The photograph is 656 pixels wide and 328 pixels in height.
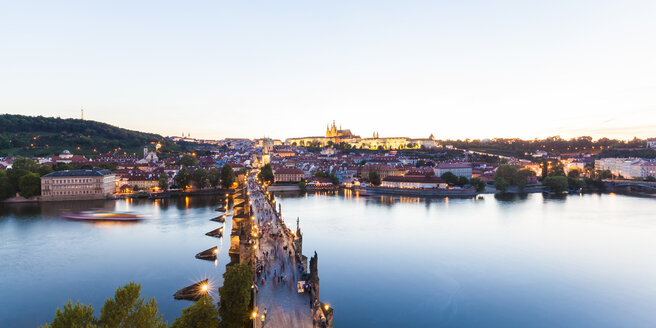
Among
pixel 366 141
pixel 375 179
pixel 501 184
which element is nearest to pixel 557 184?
pixel 501 184

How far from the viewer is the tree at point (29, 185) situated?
2402 cm

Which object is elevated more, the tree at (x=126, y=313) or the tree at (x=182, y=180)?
the tree at (x=182, y=180)

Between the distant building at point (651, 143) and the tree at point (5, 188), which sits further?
the distant building at point (651, 143)

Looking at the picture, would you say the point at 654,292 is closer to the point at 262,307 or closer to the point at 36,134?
the point at 262,307

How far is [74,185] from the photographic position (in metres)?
25.9

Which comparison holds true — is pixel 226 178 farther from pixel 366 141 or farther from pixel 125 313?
pixel 366 141

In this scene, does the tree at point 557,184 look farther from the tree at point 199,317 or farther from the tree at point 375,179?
the tree at point 199,317

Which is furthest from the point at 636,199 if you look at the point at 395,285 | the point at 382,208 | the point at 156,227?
the point at 156,227

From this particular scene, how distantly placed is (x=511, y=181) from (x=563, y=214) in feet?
40.9

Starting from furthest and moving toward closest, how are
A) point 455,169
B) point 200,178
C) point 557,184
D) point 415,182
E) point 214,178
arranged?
point 455,169 < point 415,182 < point 557,184 < point 214,178 < point 200,178

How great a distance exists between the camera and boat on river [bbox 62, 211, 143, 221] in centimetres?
1931

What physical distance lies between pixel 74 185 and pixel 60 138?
3273 cm

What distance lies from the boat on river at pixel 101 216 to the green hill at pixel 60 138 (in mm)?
31256

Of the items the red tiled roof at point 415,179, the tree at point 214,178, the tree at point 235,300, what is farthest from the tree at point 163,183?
the tree at point 235,300
